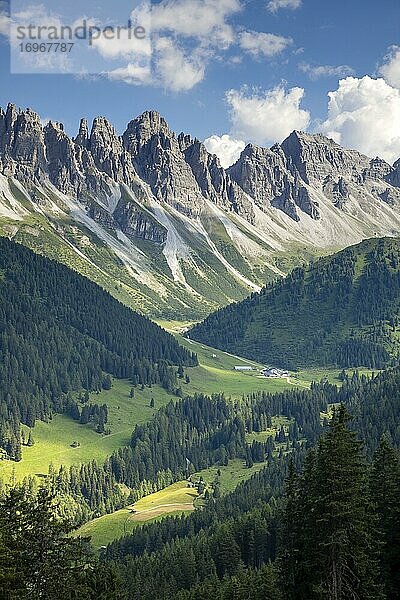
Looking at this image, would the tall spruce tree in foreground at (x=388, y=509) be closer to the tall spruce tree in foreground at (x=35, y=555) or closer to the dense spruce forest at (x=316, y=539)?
the dense spruce forest at (x=316, y=539)

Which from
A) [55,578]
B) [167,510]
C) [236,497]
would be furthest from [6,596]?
[167,510]

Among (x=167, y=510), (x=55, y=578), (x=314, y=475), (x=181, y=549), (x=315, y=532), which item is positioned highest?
(x=314, y=475)

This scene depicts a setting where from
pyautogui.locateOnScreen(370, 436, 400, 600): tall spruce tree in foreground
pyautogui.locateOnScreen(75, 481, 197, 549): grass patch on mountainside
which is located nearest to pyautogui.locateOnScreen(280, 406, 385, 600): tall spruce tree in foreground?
pyautogui.locateOnScreen(370, 436, 400, 600): tall spruce tree in foreground

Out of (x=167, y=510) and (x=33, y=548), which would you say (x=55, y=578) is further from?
(x=167, y=510)

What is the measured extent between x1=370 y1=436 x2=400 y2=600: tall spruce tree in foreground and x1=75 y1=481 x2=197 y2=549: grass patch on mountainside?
11624 cm

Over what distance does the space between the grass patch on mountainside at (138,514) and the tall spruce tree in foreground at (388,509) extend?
381 ft

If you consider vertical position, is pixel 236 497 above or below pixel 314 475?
below

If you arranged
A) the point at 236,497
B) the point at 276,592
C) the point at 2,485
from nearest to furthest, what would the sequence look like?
the point at 276,592 < the point at 236,497 < the point at 2,485

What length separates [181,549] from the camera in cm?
11731

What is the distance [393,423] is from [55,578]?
145 metres

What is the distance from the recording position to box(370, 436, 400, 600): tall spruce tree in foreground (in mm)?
50500

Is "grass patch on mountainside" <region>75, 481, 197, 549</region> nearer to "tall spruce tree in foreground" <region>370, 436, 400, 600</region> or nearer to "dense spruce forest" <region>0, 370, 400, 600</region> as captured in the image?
"dense spruce forest" <region>0, 370, 400, 600</region>

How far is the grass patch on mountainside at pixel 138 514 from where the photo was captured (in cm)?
16475

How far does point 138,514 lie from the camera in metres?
179
